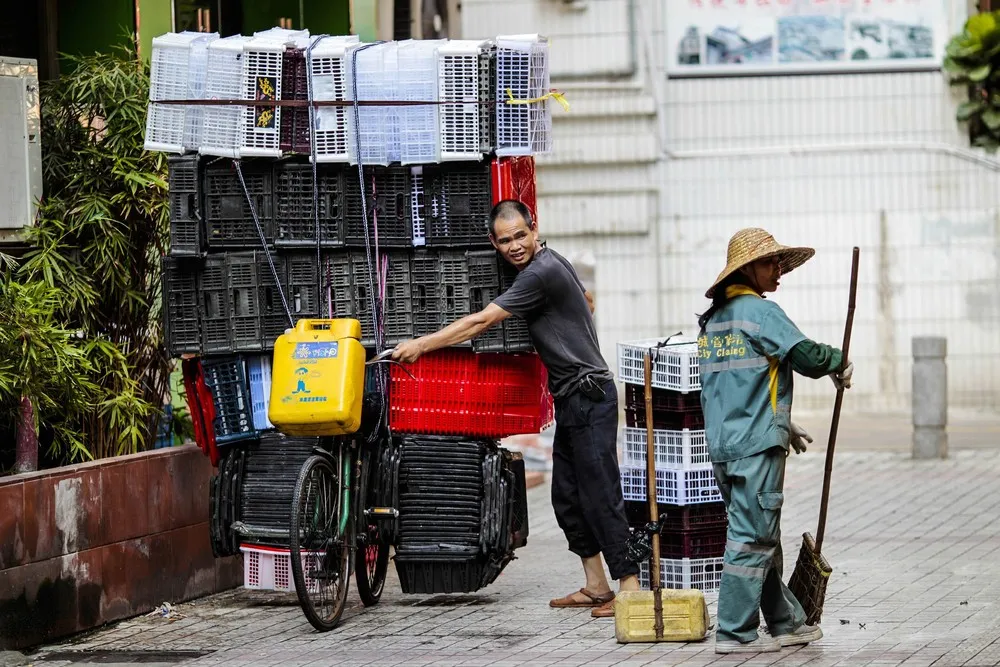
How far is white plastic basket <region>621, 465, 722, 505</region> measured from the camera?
28.2 ft

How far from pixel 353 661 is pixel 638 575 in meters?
1.67

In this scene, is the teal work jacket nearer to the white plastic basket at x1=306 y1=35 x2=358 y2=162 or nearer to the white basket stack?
the white basket stack

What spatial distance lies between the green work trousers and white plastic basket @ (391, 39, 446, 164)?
2.35 meters

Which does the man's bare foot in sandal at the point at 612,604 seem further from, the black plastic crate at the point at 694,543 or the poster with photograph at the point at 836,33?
the poster with photograph at the point at 836,33

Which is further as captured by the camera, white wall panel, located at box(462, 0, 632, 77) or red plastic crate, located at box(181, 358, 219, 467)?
white wall panel, located at box(462, 0, 632, 77)

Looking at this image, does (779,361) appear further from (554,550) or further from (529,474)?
(529,474)

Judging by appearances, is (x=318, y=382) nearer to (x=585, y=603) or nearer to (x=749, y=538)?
(x=585, y=603)

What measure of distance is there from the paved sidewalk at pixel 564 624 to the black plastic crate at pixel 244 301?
4.77ft

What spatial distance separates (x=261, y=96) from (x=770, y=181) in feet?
30.9

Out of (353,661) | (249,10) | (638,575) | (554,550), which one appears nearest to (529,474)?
(554,550)

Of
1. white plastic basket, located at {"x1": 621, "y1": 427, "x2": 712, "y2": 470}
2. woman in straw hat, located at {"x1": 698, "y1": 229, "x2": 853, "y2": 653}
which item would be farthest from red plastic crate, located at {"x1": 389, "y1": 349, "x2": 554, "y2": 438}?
woman in straw hat, located at {"x1": 698, "y1": 229, "x2": 853, "y2": 653}

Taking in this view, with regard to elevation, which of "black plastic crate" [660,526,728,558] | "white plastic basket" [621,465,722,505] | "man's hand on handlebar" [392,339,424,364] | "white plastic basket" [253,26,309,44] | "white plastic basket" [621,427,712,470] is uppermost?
"white plastic basket" [253,26,309,44]

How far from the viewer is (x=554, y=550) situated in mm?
10742

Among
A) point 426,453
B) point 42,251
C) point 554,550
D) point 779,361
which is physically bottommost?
point 554,550
